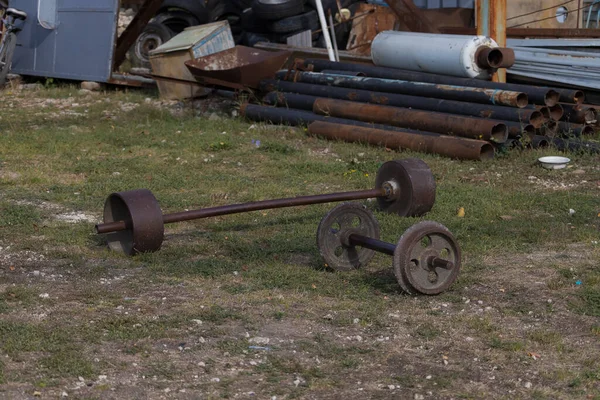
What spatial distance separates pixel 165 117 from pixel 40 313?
6.74 meters

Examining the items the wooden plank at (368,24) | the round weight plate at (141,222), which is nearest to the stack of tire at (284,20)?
the wooden plank at (368,24)

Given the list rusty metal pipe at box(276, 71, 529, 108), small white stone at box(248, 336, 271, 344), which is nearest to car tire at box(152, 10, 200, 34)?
rusty metal pipe at box(276, 71, 529, 108)

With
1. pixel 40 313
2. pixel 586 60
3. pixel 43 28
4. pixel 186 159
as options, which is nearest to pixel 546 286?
pixel 40 313

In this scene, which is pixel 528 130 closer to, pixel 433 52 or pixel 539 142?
pixel 539 142

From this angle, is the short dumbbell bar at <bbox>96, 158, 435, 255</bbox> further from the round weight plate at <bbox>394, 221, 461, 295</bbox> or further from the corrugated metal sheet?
the corrugated metal sheet

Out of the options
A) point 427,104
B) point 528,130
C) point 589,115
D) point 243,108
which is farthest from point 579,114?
point 243,108

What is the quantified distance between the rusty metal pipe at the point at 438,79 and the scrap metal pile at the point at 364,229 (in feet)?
9.16

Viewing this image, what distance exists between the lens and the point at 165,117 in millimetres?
11500

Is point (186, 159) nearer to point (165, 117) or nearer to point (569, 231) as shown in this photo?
point (165, 117)

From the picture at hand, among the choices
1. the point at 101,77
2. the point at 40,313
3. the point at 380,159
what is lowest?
the point at 40,313

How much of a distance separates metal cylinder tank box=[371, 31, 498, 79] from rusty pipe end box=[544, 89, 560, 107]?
1.20 metres

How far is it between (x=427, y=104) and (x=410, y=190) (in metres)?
3.16

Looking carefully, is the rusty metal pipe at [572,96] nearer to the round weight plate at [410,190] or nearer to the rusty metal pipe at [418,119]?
the rusty metal pipe at [418,119]

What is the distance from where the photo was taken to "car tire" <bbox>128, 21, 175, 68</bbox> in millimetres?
15423
